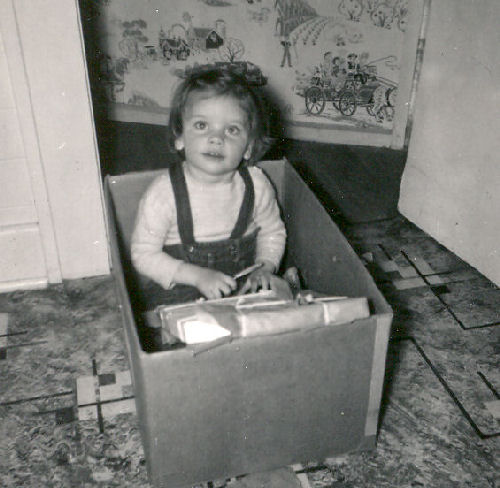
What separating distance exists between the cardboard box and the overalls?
0.19m

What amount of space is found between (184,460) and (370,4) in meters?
1.54

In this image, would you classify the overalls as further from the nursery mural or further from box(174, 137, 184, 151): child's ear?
the nursery mural

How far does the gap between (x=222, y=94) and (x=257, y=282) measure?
0.32m

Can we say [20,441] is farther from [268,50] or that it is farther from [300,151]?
[268,50]

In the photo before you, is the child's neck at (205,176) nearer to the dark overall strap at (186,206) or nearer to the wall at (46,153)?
the dark overall strap at (186,206)

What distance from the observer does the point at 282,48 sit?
1.90m

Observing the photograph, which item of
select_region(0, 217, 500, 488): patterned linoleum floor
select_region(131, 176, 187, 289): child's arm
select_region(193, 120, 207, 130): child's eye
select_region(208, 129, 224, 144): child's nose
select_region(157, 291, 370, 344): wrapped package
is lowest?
select_region(0, 217, 500, 488): patterned linoleum floor

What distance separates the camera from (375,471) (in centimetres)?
83

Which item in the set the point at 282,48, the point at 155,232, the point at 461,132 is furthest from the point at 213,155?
the point at 282,48

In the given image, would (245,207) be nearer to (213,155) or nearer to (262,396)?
(213,155)

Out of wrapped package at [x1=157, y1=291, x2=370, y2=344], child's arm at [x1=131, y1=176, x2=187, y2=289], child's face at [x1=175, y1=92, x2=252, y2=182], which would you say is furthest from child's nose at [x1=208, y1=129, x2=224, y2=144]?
wrapped package at [x1=157, y1=291, x2=370, y2=344]

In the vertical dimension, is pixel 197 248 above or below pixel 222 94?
below

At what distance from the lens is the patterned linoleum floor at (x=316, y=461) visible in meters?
0.83

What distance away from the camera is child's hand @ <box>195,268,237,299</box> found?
0.92m
